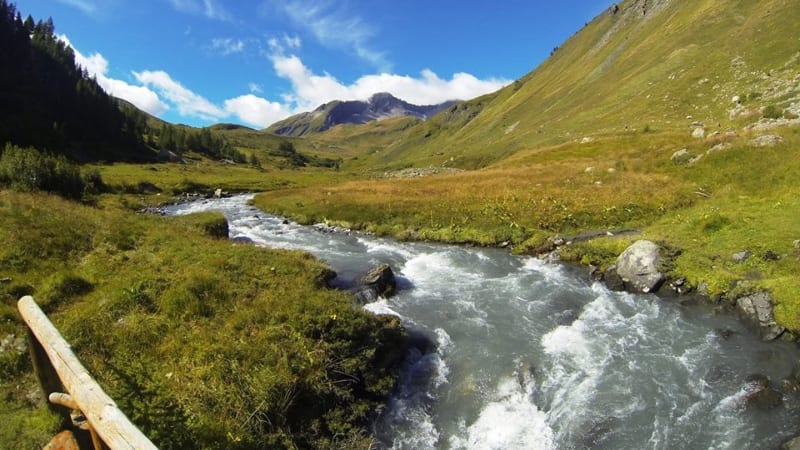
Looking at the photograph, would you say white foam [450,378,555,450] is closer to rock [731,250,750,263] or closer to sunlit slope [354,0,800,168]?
rock [731,250,750,263]

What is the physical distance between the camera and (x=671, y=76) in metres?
81.7

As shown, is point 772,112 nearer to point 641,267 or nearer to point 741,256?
point 741,256

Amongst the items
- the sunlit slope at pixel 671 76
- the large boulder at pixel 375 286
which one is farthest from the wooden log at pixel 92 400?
the sunlit slope at pixel 671 76

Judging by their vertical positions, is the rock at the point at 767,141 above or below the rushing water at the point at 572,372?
above

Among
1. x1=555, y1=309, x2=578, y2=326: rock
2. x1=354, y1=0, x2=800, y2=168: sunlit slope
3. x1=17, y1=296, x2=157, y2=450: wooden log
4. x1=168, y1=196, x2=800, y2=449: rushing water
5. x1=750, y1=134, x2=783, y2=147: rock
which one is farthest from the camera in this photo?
x1=354, y1=0, x2=800, y2=168: sunlit slope

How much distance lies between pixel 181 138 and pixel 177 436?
195 metres

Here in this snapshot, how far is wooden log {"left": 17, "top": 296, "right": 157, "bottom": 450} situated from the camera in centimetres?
404

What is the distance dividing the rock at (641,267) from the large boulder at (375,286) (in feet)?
44.1

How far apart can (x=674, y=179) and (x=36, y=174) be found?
6112 cm

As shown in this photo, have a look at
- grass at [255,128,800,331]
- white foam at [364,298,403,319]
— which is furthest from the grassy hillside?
white foam at [364,298,403,319]

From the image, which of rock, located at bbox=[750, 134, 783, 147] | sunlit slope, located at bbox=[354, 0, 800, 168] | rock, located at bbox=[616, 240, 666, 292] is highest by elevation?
sunlit slope, located at bbox=[354, 0, 800, 168]

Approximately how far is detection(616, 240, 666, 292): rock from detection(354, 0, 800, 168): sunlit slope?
39392 millimetres

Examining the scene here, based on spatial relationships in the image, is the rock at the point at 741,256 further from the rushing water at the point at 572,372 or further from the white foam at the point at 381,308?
the white foam at the point at 381,308

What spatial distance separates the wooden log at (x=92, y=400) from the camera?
13.3 ft
